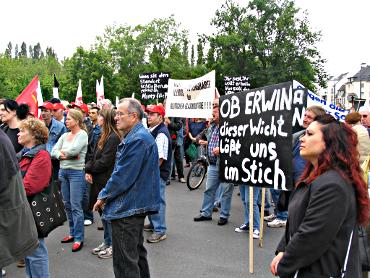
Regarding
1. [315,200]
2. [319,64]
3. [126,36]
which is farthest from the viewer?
[126,36]

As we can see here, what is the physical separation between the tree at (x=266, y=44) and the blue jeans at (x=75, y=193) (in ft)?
122

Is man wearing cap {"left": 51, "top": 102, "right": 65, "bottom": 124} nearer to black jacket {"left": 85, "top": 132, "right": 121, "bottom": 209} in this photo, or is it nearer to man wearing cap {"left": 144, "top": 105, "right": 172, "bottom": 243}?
man wearing cap {"left": 144, "top": 105, "right": 172, "bottom": 243}

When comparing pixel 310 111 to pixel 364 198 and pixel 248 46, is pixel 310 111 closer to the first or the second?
pixel 364 198

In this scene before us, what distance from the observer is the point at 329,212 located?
2139 mm

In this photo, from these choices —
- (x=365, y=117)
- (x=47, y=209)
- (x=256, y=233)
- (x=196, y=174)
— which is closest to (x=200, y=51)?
(x=196, y=174)

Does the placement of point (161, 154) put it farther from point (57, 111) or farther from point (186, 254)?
point (57, 111)

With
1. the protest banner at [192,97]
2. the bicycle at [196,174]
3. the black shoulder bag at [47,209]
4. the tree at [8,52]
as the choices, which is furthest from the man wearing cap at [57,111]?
the tree at [8,52]

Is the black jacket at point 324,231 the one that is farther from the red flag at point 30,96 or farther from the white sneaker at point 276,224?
the red flag at point 30,96

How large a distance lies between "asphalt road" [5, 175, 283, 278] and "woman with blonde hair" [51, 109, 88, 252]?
0.35 meters

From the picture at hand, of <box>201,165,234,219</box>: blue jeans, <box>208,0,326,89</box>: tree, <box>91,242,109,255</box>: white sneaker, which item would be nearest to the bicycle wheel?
<box>201,165,234,219</box>: blue jeans

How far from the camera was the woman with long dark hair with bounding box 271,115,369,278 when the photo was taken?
7.07ft

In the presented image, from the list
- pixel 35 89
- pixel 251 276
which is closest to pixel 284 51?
pixel 35 89

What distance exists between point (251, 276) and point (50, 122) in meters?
4.12

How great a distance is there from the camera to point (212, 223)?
657 cm
